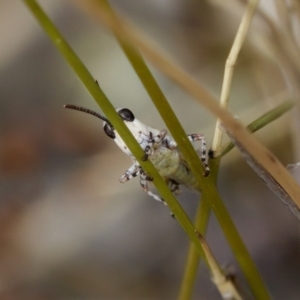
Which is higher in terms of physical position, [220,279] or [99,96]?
[99,96]

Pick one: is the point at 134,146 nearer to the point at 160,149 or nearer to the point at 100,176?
the point at 160,149

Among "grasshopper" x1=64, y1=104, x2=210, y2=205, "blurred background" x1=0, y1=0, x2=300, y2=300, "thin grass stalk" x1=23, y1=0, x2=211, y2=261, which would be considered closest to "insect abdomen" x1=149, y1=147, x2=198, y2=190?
"grasshopper" x1=64, y1=104, x2=210, y2=205

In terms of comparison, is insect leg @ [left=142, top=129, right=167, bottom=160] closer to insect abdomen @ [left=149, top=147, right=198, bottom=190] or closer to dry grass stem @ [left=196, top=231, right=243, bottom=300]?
insect abdomen @ [left=149, top=147, right=198, bottom=190]

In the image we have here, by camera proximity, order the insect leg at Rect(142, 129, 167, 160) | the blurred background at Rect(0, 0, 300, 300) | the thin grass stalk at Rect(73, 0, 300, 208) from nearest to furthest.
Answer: the thin grass stalk at Rect(73, 0, 300, 208) → the insect leg at Rect(142, 129, 167, 160) → the blurred background at Rect(0, 0, 300, 300)

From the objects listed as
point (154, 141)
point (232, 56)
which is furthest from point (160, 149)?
point (232, 56)

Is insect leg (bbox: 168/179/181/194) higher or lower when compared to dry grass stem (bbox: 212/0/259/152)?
lower

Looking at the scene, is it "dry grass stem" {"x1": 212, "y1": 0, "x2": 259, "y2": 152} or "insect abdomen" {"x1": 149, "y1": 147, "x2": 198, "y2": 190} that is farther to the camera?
"insect abdomen" {"x1": 149, "y1": 147, "x2": 198, "y2": 190}

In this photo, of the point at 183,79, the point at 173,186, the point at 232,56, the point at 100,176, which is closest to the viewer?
the point at 183,79

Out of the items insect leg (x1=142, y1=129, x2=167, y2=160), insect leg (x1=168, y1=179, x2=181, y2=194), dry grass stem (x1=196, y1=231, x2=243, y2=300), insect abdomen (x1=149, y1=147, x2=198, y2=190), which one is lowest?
dry grass stem (x1=196, y1=231, x2=243, y2=300)

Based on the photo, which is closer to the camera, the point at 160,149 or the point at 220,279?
the point at 220,279

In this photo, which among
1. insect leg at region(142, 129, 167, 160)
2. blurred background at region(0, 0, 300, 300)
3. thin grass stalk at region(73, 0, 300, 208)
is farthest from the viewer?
blurred background at region(0, 0, 300, 300)
